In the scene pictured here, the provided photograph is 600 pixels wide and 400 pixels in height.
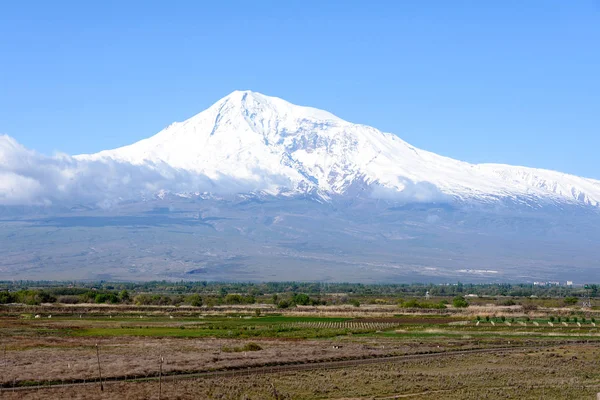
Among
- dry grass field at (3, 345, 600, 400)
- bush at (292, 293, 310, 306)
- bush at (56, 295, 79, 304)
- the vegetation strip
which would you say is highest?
bush at (56, 295, 79, 304)

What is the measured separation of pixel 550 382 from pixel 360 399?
26.9 ft

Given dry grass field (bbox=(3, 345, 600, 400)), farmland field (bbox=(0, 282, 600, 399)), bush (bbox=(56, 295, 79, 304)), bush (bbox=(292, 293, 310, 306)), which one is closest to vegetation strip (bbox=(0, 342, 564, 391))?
farmland field (bbox=(0, 282, 600, 399))

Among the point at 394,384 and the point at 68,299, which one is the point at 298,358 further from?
the point at 68,299

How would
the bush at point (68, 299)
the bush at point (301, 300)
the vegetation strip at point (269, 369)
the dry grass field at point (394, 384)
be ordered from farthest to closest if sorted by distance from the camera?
the bush at point (68, 299) → the bush at point (301, 300) → the vegetation strip at point (269, 369) → the dry grass field at point (394, 384)

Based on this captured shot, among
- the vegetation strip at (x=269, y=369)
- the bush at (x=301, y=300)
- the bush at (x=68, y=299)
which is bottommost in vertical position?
the vegetation strip at (x=269, y=369)

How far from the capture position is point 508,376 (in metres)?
36.3

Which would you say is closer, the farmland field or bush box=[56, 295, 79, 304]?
the farmland field

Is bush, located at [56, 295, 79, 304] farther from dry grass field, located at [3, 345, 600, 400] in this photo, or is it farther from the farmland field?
dry grass field, located at [3, 345, 600, 400]

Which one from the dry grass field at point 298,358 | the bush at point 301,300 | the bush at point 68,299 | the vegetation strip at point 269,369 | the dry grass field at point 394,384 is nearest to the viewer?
the dry grass field at point 394,384

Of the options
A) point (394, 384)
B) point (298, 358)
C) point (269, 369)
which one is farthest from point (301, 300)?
point (394, 384)

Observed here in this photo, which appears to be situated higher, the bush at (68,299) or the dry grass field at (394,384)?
the bush at (68,299)

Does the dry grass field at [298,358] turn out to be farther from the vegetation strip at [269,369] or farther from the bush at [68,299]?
the bush at [68,299]

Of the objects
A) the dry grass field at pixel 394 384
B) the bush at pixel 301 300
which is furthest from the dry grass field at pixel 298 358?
the bush at pixel 301 300

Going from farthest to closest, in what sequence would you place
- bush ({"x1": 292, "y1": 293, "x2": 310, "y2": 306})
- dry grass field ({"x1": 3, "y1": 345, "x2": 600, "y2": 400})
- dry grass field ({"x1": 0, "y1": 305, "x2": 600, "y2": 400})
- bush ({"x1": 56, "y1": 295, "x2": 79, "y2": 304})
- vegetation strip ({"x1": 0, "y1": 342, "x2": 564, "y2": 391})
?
bush ({"x1": 56, "y1": 295, "x2": 79, "y2": 304})
bush ({"x1": 292, "y1": 293, "x2": 310, "y2": 306})
vegetation strip ({"x1": 0, "y1": 342, "x2": 564, "y2": 391})
dry grass field ({"x1": 0, "y1": 305, "x2": 600, "y2": 400})
dry grass field ({"x1": 3, "y1": 345, "x2": 600, "y2": 400})
